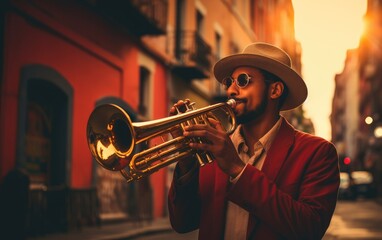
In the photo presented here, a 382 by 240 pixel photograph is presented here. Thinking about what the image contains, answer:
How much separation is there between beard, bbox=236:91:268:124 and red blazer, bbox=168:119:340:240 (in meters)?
0.12

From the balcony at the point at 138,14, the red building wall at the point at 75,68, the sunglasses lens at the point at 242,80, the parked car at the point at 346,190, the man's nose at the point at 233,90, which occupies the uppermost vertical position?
the balcony at the point at 138,14

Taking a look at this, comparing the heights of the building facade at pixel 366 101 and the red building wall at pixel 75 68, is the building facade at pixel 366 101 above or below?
above

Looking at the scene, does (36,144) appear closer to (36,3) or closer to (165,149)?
(36,3)

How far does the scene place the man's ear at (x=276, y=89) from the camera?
2.83 meters

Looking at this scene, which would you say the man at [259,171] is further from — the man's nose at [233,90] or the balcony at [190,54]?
the balcony at [190,54]

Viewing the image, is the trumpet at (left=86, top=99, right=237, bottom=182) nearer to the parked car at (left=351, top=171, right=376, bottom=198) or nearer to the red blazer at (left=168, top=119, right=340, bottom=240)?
the red blazer at (left=168, top=119, right=340, bottom=240)

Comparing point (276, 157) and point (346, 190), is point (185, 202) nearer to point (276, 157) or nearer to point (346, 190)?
point (276, 157)

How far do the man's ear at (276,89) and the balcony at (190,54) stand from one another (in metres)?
17.3

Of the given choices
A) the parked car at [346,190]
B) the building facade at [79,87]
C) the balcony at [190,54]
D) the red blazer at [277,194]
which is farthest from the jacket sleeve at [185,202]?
the parked car at [346,190]

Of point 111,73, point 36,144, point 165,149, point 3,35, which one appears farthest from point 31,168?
point 165,149

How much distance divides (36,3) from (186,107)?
9.57m

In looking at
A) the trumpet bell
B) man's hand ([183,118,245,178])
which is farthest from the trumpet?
man's hand ([183,118,245,178])

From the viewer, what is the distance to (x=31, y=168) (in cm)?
1221

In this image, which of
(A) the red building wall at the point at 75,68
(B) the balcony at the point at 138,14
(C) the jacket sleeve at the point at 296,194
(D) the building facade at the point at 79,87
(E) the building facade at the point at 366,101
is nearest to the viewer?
(C) the jacket sleeve at the point at 296,194
